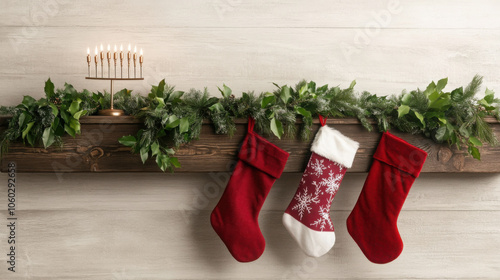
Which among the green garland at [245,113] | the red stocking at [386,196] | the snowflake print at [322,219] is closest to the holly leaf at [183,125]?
the green garland at [245,113]

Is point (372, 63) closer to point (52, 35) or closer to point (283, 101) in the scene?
point (283, 101)

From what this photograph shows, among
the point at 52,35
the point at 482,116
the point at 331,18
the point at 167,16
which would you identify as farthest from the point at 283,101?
the point at 52,35

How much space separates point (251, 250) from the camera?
1.40 m

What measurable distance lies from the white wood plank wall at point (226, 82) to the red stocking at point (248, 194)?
17cm

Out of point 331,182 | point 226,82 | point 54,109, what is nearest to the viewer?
point 54,109

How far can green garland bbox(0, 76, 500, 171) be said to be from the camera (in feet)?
4.29

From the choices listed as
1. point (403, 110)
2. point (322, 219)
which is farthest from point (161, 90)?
point (403, 110)

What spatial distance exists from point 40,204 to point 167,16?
2.92 ft

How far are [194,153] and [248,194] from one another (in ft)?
0.80

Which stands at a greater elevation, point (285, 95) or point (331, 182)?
point (285, 95)

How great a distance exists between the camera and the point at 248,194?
4.62 ft

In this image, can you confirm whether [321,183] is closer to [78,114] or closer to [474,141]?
[474,141]

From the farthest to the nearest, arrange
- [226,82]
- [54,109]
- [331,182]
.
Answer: [226,82] < [331,182] < [54,109]

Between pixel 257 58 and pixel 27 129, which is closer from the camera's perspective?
pixel 27 129
